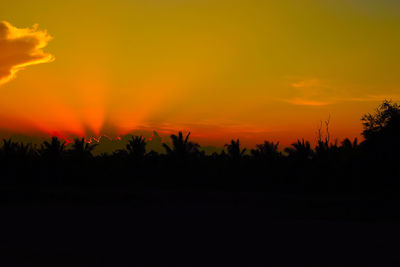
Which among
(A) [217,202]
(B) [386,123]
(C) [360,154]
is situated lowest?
(A) [217,202]

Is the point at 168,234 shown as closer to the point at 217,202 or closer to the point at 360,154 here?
the point at 217,202

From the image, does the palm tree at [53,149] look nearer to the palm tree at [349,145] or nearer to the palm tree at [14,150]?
the palm tree at [14,150]

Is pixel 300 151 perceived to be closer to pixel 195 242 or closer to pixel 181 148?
pixel 181 148

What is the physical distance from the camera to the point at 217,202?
117 feet

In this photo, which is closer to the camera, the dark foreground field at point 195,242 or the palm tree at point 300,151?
the dark foreground field at point 195,242

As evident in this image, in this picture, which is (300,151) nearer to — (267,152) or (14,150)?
(267,152)

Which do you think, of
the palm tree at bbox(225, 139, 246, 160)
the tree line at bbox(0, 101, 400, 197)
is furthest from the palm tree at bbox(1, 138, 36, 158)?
the palm tree at bbox(225, 139, 246, 160)

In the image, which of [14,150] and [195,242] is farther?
[14,150]

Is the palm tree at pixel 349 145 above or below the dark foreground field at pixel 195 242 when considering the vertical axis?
above

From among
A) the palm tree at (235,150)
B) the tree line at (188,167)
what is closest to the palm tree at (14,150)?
the tree line at (188,167)

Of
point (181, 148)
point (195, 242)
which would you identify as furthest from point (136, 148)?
point (195, 242)

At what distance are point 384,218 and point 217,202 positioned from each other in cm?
1495

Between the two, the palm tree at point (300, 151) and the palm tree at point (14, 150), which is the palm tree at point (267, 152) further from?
the palm tree at point (14, 150)

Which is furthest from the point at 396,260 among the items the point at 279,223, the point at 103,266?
the point at 279,223
